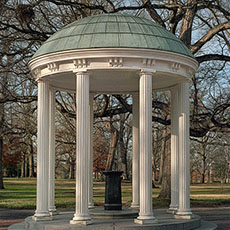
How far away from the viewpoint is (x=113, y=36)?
1401 centimetres

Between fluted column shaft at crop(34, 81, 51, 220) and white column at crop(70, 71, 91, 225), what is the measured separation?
1.68 metres

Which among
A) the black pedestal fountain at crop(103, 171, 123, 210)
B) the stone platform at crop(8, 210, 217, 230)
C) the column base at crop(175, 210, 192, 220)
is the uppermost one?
the black pedestal fountain at crop(103, 171, 123, 210)

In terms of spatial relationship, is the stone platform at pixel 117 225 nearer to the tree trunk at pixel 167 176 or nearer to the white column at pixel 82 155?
the white column at pixel 82 155

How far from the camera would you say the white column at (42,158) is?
14797mm

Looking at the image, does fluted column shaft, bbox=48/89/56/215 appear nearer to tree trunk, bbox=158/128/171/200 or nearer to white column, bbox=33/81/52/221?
white column, bbox=33/81/52/221

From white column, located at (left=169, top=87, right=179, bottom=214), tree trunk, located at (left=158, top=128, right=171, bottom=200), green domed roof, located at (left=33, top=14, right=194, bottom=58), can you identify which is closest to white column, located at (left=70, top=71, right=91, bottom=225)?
green domed roof, located at (left=33, top=14, right=194, bottom=58)

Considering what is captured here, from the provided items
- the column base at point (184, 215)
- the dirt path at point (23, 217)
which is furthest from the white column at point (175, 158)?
the dirt path at point (23, 217)

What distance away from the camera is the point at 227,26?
80.3ft

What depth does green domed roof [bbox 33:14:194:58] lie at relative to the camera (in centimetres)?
1383

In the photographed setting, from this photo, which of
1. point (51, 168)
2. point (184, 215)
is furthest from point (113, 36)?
point (184, 215)

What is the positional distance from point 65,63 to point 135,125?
5286mm

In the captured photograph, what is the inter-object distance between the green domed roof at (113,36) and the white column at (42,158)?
5.79 ft

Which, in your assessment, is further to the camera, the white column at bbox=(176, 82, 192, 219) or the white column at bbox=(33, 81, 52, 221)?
the white column at bbox=(176, 82, 192, 219)

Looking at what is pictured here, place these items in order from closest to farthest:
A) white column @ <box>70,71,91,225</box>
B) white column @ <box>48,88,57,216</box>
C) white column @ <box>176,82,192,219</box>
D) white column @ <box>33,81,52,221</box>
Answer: white column @ <box>70,71,91,225</box>
white column @ <box>33,81,52,221</box>
white column @ <box>176,82,192,219</box>
white column @ <box>48,88,57,216</box>
